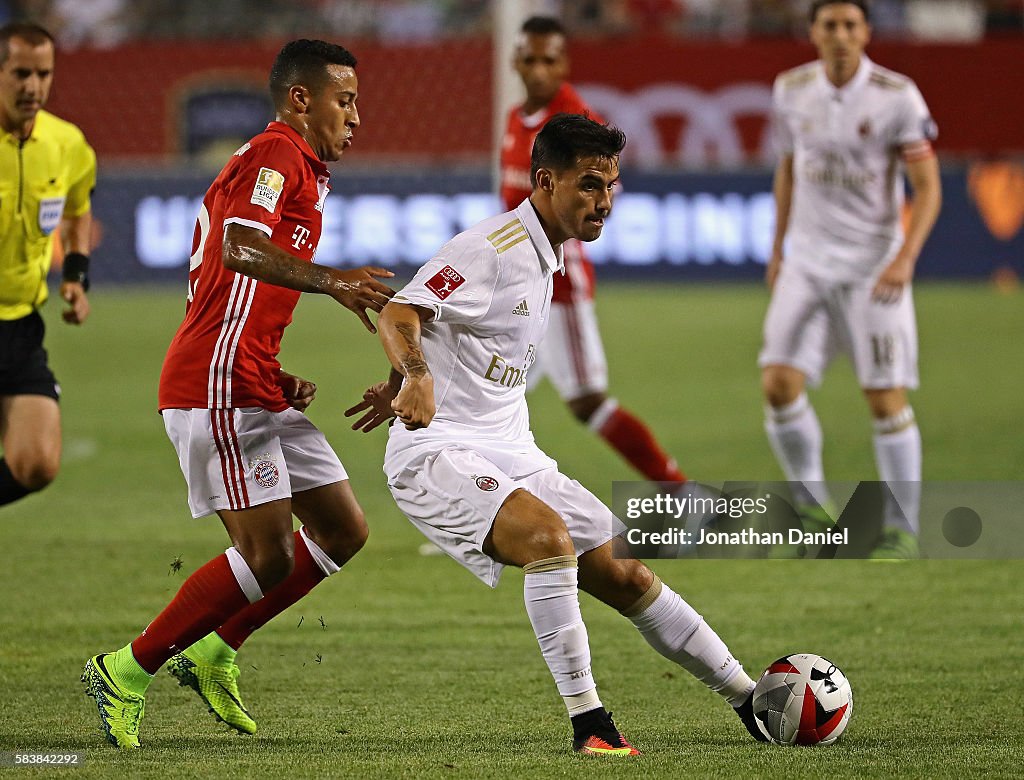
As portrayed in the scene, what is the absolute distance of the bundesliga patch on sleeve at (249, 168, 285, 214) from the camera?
446 cm

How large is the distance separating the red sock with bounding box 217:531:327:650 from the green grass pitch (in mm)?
275

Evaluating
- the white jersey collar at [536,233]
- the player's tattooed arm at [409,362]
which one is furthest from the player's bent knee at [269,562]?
the white jersey collar at [536,233]

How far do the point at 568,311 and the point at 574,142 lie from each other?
3901mm

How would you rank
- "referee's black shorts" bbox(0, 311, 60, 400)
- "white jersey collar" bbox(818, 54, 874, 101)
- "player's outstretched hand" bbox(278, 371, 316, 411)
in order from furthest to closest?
"white jersey collar" bbox(818, 54, 874, 101) → "referee's black shorts" bbox(0, 311, 60, 400) → "player's outstretched hand" bbox(278, 371, 316, 411)

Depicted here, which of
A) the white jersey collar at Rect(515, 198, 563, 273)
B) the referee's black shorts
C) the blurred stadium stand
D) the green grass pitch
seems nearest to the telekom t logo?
the white jersey collar at Rect(515, 198, 563, 273)

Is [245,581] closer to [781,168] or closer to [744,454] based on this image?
[781,168]

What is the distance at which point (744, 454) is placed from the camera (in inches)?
397

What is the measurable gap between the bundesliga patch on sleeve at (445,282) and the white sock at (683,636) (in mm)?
921

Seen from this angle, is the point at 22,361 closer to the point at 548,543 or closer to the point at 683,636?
the point at 548,543

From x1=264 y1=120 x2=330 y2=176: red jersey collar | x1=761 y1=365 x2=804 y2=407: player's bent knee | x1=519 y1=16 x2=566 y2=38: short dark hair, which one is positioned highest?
x1=519 y1=16 x2=566 y2=38: short dark hair

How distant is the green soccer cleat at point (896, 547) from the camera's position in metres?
7.39

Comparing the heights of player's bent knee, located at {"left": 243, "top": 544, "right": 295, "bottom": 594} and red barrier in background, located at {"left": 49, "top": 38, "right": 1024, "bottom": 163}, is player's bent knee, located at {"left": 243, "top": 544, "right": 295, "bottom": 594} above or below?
below

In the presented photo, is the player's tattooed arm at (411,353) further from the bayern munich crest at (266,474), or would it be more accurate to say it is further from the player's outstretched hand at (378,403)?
the bayern munich crest at (266,474)

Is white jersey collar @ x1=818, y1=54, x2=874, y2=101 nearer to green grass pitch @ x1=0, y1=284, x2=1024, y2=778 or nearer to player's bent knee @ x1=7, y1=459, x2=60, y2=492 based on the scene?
green grass pitch @ x1=0, y1=284, x2=1024, y2=778
